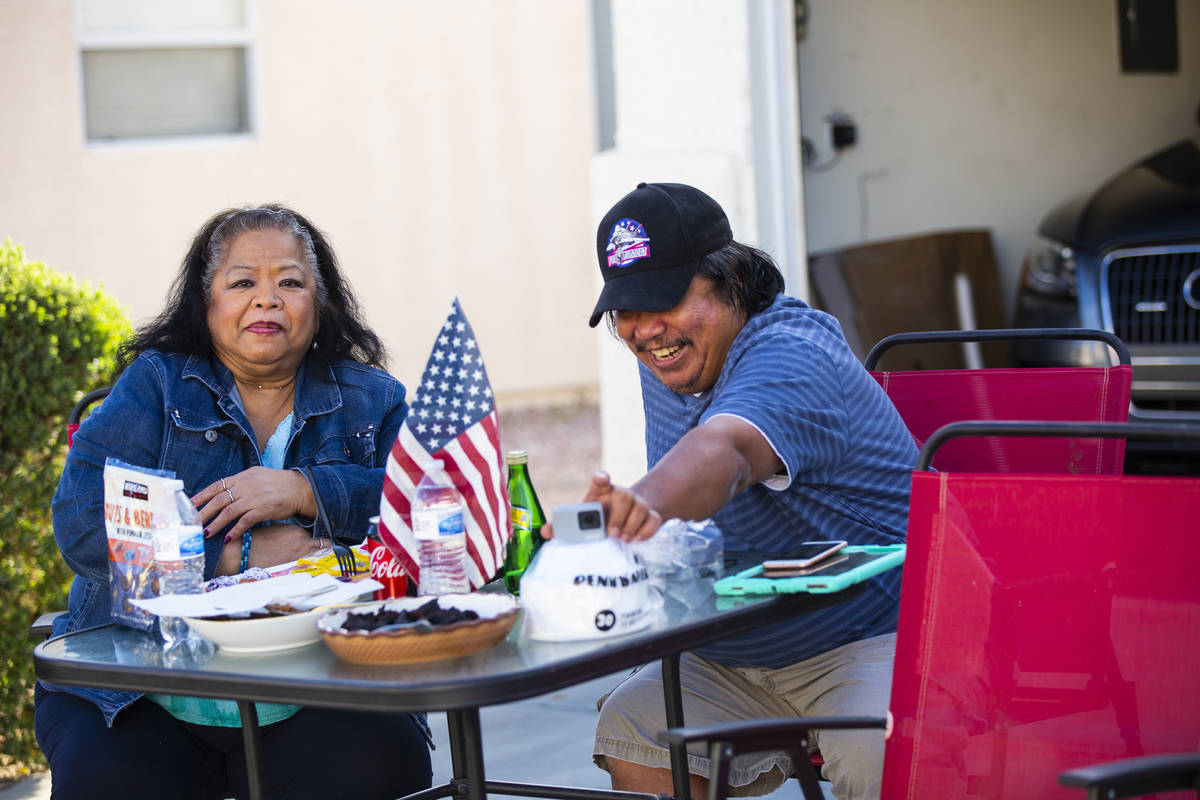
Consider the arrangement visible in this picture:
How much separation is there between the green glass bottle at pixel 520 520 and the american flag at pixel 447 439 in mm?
200

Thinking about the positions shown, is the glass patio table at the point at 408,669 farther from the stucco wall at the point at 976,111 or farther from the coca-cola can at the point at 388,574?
the stucco wall at the point at 976,111

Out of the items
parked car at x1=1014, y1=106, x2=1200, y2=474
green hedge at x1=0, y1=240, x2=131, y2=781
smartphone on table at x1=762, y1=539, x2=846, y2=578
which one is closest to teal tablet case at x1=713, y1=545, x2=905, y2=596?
smartphone on table at x1=762, y1=539, x2=846, y2=578

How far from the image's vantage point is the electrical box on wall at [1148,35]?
26.0ft

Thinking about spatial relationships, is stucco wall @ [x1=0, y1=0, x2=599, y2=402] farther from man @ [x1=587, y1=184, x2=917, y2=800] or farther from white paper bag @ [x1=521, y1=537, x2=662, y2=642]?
white paper bag @ [x1=521, y1=537, x2=662, y2=642]

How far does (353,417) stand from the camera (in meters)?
3.15

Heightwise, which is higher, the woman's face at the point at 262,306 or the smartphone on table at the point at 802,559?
the woman's face at the point at 262,306

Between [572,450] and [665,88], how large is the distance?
3.80m

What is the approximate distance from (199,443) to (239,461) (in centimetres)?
10

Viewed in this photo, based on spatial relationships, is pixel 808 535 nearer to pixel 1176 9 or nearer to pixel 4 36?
pixel 1176 9

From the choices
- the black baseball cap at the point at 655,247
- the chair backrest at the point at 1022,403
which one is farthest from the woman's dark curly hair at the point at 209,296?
the chair backrest at the point at 1022,403

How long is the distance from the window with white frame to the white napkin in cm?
746

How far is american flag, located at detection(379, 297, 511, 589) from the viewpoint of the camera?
241cm

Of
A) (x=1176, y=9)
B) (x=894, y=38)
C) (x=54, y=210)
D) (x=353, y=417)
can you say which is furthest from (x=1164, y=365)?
(x=54, y=210)

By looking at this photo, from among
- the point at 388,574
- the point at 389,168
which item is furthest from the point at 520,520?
the point at 389,168
